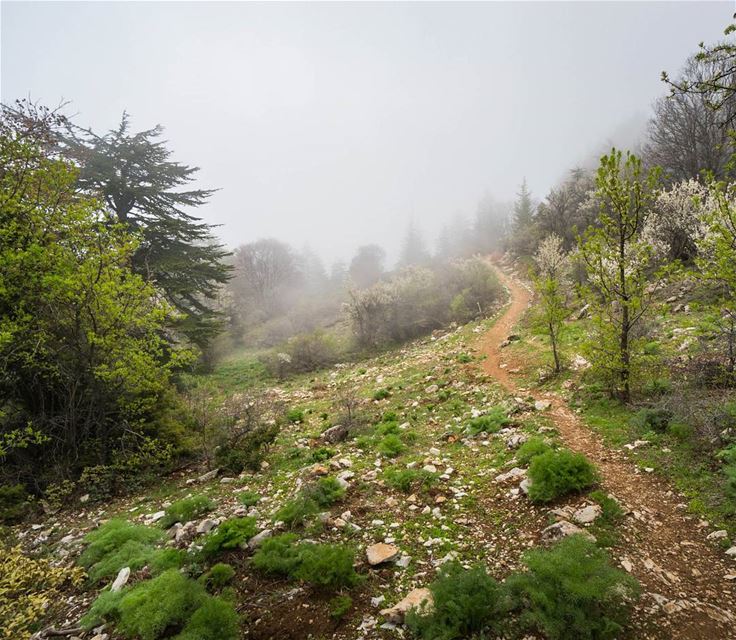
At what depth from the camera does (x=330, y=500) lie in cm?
623

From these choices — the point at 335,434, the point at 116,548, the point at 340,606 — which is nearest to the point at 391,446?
the point at 335,434

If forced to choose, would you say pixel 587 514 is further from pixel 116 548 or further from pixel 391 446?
pixel 116 548

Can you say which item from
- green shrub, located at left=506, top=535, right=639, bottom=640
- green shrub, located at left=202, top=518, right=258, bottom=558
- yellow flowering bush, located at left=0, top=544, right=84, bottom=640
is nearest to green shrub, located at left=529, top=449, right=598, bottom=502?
green shrub, located at left=506, top=535, right=639, bottom=640

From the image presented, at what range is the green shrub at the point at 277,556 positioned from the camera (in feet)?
15.0

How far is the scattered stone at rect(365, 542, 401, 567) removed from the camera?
186 inches

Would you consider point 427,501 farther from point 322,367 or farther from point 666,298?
point 322,367

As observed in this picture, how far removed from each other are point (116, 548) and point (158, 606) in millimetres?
2298

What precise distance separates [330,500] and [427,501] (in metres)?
1.63

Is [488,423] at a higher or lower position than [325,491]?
lower

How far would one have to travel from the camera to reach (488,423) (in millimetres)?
8664

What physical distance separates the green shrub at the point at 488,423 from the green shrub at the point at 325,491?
3.60 m

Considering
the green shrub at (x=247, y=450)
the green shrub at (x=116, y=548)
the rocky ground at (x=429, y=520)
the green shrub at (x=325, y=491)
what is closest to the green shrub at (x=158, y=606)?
the rocky ground at (x=429, y=520)

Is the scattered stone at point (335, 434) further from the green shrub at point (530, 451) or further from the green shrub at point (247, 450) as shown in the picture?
the green shrub at point (530, 451)

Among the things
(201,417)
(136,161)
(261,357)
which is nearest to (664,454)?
(201,417)
